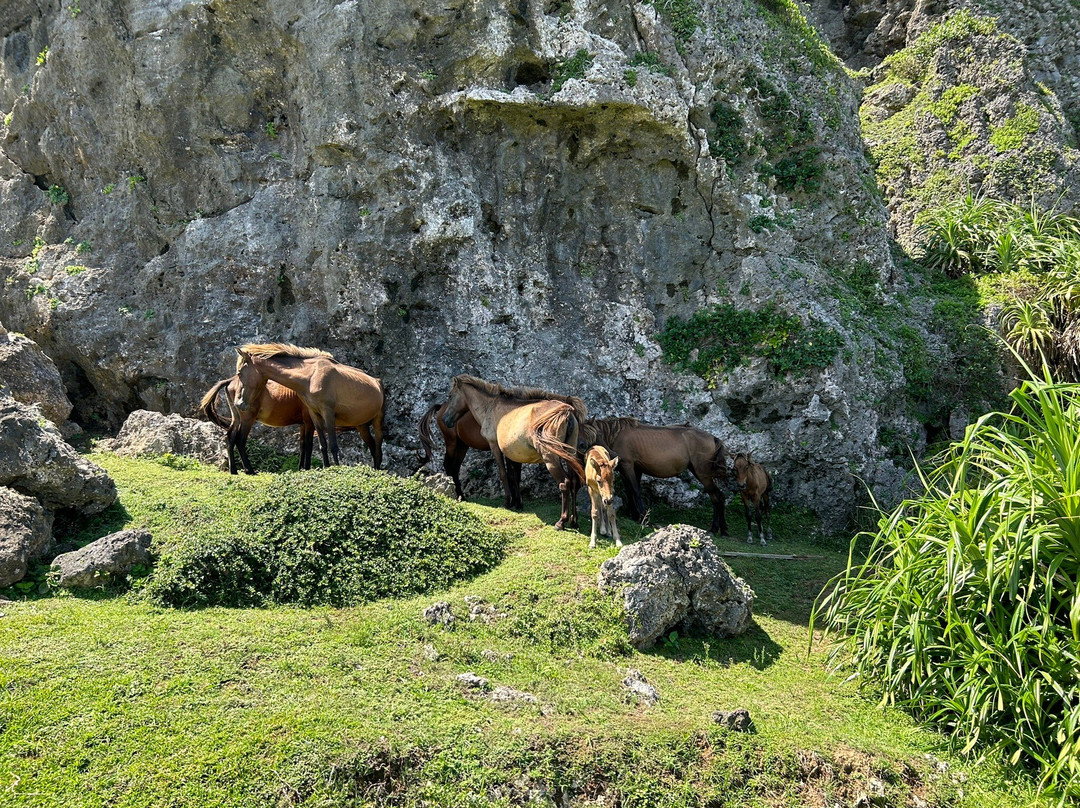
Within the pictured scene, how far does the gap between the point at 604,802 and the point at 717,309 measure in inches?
369

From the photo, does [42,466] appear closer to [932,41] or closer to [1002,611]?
[1002,611]

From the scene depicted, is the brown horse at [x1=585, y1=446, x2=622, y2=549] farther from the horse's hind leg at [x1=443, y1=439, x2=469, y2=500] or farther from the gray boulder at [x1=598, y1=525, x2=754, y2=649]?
the horse's hind leg at [x1=443, y1=439, x2=469, y2=500]

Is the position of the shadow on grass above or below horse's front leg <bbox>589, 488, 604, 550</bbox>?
below

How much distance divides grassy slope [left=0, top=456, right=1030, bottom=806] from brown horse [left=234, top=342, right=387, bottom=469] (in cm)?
466

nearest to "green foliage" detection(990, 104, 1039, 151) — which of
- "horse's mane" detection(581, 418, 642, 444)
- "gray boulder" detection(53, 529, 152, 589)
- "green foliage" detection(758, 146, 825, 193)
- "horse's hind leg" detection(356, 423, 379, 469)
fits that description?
"green foliage" detection(758, 146, 825, 193)

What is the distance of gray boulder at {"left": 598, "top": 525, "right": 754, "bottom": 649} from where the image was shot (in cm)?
788

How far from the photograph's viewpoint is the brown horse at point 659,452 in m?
11.7

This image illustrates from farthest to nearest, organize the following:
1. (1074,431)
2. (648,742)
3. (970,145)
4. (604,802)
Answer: (970,145), (1074,431), (648,742), (604,802)

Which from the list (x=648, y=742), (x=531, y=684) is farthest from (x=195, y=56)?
(x=648, y=742)

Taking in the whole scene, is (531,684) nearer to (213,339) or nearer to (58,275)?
(213,339)

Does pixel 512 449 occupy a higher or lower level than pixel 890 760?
higher

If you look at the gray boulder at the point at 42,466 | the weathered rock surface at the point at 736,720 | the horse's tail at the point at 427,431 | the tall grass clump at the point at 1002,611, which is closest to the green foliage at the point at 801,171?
the horse's tail at the point at 427,431

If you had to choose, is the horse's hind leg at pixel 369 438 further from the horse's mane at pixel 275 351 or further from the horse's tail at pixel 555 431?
the horse's tail at pixel 555 431

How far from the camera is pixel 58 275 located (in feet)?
48.3
